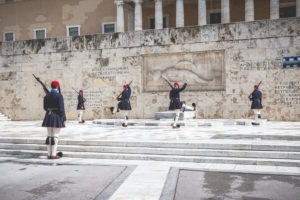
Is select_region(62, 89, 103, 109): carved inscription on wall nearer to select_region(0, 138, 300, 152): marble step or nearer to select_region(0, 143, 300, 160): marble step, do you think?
select_region(0, 138, 300, 152): marble step

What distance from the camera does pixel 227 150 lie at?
7355 mm

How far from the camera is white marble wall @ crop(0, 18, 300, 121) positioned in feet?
52.4

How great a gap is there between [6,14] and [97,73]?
718 inches

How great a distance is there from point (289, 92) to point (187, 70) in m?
5.73

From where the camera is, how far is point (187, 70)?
57.5 ft

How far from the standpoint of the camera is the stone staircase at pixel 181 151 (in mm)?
6871

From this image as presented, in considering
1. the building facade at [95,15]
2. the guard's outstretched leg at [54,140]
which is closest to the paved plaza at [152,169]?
the guard's outstretched leg at [54,140]

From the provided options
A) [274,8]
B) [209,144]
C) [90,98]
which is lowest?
[209,144]

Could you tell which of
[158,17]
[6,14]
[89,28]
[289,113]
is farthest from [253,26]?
[6,14]

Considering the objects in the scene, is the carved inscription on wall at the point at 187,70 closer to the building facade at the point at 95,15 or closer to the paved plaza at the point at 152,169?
the building facade at the point at 95,15

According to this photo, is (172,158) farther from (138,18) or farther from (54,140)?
(138,18)

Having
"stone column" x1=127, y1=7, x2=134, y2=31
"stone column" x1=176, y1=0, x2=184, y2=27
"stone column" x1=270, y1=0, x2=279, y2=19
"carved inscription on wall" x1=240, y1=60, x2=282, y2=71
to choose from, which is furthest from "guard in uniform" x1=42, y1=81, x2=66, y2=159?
"stone column" x1=127, y1=7, x2=134, y2=31

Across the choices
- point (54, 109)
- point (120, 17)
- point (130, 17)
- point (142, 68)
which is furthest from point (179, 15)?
point (54, 109)

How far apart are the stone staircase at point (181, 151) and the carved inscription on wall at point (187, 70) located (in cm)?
964
